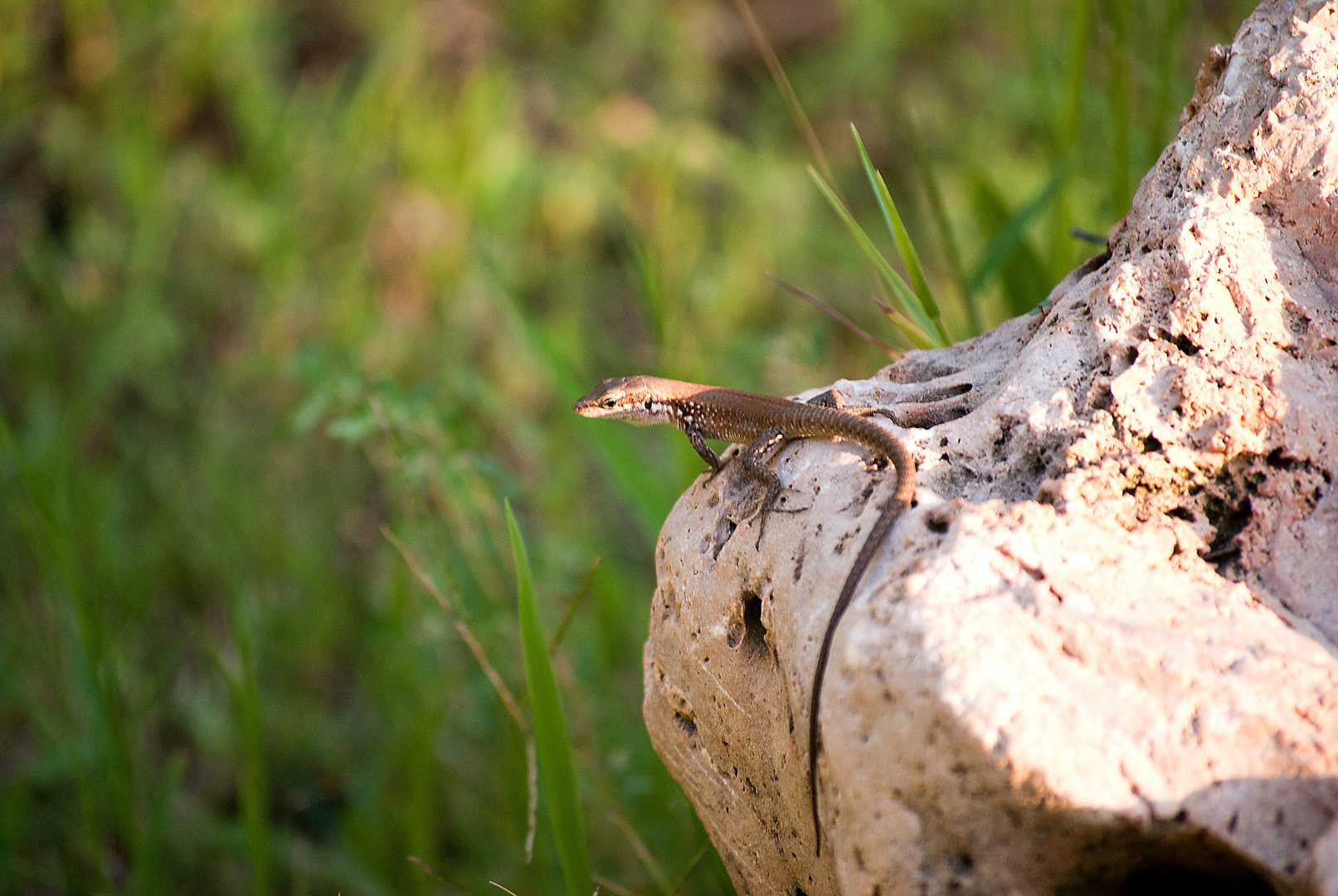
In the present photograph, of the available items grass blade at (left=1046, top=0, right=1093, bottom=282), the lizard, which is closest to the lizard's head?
the lizard

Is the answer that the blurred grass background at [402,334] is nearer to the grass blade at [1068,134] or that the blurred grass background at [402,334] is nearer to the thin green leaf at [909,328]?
the grass blade at [1068,134]

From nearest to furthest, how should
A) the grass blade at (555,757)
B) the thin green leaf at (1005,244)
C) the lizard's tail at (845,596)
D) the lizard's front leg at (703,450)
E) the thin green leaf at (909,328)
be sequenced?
the lizard's tail at (845,596)
the grass blade at (555,757)
the lizard's front leg at (703,450)
the thin green leaf at (909,328)
the thin green leaf at (1005,244)

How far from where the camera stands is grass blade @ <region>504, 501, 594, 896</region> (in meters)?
2.42

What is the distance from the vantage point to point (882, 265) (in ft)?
9.23

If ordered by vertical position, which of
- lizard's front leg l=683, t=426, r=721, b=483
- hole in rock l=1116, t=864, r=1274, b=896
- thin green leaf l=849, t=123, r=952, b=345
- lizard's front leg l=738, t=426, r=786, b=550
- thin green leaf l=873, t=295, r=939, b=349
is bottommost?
hole in rock l=1116, t=864, r=1274, b=896

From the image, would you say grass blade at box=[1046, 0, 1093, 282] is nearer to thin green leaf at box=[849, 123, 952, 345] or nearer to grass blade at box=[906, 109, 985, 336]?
grass blade at box=[906, 109, 985, 336]

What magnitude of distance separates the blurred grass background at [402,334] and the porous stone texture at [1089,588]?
2.64 feet

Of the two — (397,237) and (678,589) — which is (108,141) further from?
(678,589)

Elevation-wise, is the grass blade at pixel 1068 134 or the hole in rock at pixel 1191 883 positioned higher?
the grass blade at pixel 1068 134

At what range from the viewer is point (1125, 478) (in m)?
1.98

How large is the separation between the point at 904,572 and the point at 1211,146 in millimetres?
1465

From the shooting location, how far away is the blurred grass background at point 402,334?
3.84m

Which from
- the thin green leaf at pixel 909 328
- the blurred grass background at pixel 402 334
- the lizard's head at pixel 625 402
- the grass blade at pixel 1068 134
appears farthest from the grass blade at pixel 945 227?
the lizard's head at pixel 625 402

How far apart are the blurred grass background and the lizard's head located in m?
0.10
